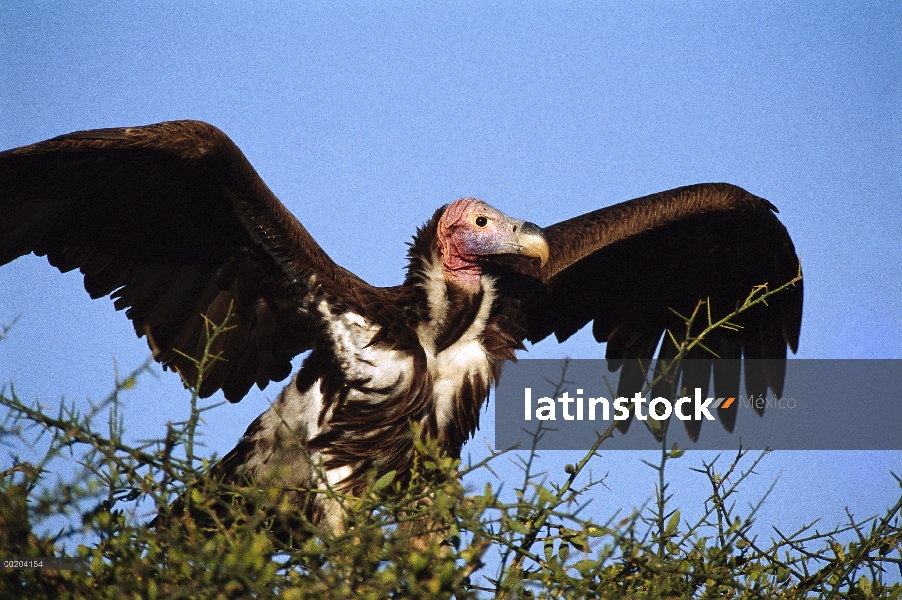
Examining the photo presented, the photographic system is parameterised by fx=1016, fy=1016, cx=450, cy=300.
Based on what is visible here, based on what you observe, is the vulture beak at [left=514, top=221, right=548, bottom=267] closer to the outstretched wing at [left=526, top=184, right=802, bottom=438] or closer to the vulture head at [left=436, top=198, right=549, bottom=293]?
the vulture head at [left=436, top=198, right=549, bottom=293]

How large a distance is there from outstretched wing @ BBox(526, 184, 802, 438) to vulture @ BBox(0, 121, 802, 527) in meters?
0.95

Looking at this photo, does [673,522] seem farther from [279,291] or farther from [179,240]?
[179,240]

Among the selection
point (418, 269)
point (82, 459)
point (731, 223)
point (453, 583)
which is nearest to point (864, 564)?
point (453, 583)

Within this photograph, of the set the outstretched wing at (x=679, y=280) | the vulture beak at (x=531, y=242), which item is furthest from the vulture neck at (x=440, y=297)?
the outstretched wing at (x=679, y=280)

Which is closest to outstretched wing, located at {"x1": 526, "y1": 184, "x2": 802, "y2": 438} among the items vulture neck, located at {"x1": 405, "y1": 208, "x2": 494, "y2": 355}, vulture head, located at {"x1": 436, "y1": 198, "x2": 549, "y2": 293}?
vulture head, located at {"x1": 436, "y1": 198, "x2": 549, "y2": 293}

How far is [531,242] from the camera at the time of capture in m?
4.84

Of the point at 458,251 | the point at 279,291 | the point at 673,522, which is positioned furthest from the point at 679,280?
the point at 673,522

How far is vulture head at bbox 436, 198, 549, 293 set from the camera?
4.85m

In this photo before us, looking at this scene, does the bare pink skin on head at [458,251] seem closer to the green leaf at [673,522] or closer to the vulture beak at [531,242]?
the vulture beak at [531,242]

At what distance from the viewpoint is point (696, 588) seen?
3.03m

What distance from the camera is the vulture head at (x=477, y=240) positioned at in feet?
15.9

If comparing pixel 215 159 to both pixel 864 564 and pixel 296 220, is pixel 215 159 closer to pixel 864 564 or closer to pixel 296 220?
pixel 296 220

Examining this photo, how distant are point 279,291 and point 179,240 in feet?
1.68

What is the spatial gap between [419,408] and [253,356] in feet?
2.87
